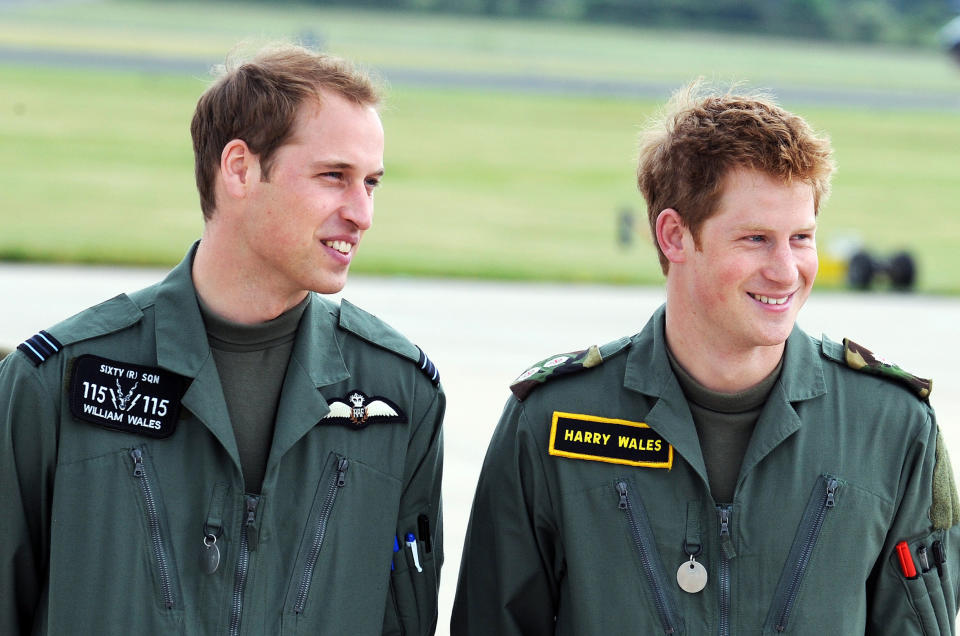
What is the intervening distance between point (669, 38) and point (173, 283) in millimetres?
49873

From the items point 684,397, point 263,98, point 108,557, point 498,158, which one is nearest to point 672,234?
point 684,397

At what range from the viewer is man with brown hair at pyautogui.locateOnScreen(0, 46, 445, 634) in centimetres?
246

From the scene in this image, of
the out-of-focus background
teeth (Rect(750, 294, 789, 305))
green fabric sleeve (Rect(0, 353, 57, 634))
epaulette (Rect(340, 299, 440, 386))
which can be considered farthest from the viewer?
the out-of-focus background

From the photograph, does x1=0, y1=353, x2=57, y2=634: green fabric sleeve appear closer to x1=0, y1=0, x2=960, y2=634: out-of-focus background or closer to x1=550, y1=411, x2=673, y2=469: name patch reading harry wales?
x1=0, y1=0, x2=960, y2=634: out-of-focus background

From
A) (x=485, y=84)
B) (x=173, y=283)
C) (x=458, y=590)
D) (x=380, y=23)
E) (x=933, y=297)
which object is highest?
(x=380, y=23)

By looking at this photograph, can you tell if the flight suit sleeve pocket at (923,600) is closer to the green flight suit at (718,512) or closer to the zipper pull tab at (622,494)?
the green flight suit at (718,512)

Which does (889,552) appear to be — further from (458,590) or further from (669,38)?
(669,38)

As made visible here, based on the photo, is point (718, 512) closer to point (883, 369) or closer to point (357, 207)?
point (883, 369)

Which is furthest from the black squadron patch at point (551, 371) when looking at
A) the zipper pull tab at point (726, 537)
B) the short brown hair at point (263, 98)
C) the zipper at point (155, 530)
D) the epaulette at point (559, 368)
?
the zipper at point (155, 530)

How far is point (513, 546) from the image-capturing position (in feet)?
8.87

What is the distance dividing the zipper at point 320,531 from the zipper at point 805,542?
96 centimetres

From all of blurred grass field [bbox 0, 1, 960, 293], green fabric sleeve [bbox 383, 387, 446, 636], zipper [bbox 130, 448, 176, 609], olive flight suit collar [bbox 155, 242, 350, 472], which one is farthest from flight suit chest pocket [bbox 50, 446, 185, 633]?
blurred grass field [bbox 0, 1, 960, 293]

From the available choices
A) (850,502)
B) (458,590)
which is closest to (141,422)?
(458,590)

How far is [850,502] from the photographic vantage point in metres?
2.57
